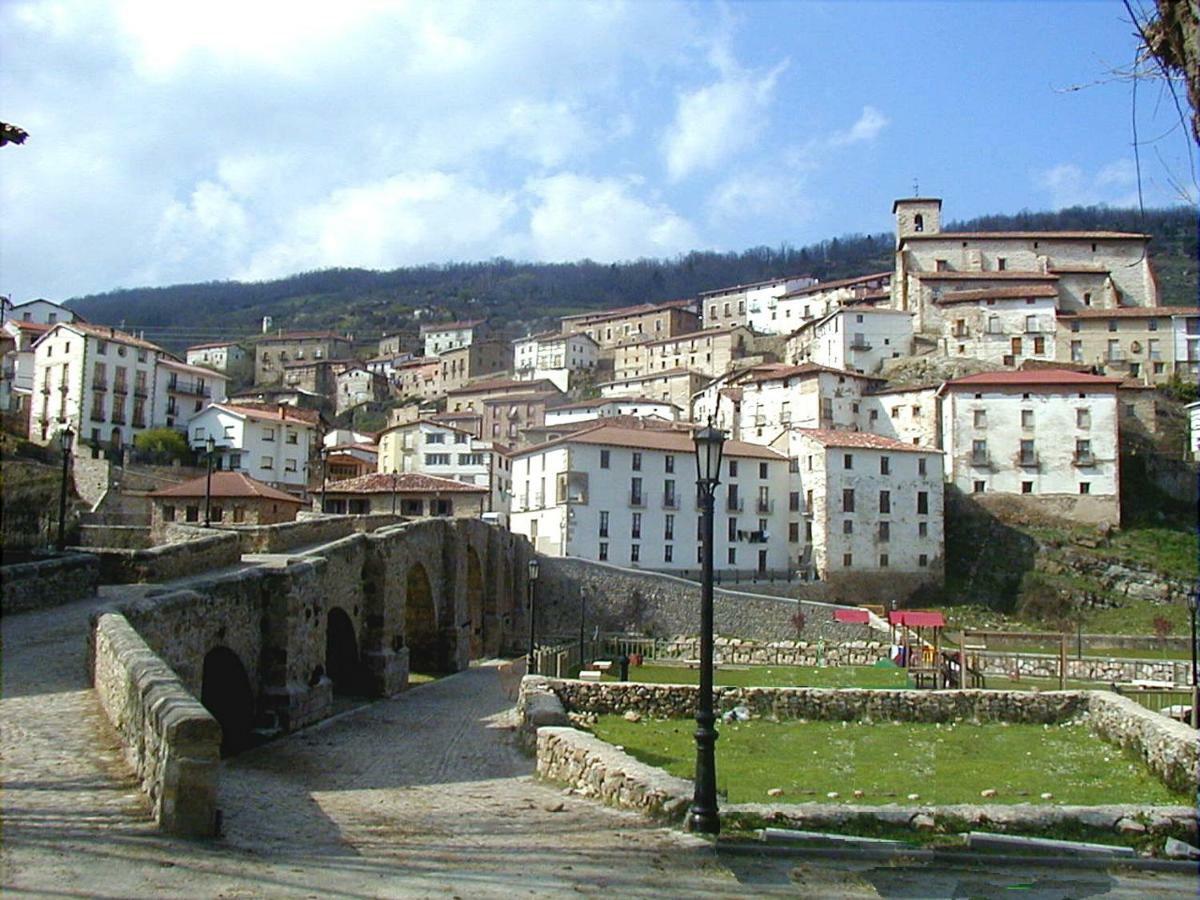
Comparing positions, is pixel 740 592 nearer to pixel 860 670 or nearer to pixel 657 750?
pixel 860 670

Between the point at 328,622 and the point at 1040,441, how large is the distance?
5965 cm

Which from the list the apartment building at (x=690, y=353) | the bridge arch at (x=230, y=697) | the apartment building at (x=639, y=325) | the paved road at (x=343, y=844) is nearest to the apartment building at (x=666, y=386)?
the apartment building at (x=690, y=353)

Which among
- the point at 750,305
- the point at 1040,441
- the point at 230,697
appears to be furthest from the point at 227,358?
the point at 230,697

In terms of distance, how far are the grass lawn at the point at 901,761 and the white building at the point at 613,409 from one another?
83.6 meters

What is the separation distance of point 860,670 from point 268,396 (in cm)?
10940

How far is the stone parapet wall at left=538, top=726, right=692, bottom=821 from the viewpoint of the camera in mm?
13031

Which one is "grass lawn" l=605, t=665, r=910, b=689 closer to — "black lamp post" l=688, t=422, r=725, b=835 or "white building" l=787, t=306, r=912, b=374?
"black lamp post" l=688, t=422, r=725, b=835

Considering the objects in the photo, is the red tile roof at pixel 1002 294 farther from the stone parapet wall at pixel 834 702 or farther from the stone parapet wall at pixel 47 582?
the stone parapet wall at pixel 47 582

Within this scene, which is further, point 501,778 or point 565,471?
point 565,471

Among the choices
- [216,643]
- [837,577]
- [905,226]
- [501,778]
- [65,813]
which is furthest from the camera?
[905,226]

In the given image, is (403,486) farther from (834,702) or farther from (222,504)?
(834,702)

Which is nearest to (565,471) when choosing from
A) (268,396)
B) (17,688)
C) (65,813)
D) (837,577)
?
(837,577)

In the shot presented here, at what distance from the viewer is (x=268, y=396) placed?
13700cm

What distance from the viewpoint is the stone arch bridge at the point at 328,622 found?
18812 mm
